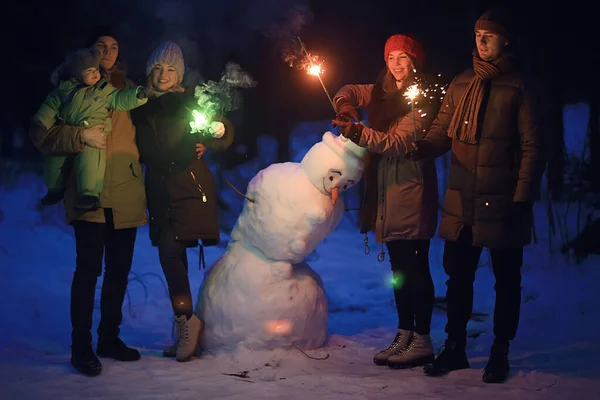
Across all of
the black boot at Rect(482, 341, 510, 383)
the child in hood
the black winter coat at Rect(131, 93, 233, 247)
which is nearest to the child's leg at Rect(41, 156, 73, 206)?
the child in hood

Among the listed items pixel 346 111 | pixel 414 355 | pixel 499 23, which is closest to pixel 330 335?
pixel 414 355

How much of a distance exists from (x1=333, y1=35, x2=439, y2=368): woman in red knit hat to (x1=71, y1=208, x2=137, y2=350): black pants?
1.53 metres

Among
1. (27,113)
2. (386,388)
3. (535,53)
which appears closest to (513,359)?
(386,388)

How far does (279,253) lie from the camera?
4.30m

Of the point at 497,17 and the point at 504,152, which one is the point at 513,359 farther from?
the point at 497,17

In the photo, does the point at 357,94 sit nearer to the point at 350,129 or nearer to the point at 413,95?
the point at 413,95

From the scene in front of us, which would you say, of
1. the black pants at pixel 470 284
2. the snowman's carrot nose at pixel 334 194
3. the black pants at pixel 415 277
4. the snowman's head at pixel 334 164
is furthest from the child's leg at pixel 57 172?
the black pants at pixel 470 284

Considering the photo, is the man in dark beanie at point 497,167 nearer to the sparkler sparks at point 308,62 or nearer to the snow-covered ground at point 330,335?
the snow-covered ground at point 330,335

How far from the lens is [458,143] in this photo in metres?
3.90

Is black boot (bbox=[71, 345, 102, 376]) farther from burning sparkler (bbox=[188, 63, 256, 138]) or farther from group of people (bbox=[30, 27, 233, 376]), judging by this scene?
burning sparkler (bbox=[188, 63, 256, 138])

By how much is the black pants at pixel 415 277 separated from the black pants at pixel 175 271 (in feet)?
4.29

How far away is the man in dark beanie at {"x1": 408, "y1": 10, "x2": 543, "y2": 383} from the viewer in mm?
3668

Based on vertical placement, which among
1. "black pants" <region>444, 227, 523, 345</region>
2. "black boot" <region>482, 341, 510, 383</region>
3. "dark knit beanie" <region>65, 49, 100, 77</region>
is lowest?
"black boot" <region>482, 341, 510, 383</region>

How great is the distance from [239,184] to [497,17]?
6.15 metres
